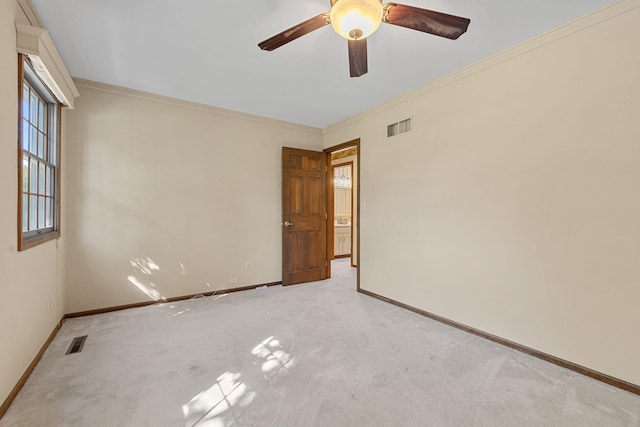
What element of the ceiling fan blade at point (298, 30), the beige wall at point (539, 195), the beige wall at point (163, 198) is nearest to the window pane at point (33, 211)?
the beige wall at point (163, 198)

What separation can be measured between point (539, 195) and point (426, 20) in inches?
66.6

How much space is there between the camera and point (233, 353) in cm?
231

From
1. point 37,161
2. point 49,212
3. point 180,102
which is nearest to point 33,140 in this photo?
point 37,161

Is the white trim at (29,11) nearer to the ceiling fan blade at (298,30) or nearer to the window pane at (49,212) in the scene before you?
the window pane at (49,212)

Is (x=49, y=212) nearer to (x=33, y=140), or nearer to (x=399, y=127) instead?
(x=33, y=140)

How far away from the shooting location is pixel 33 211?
2.31 meters

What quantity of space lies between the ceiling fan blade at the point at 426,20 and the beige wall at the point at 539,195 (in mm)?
1186

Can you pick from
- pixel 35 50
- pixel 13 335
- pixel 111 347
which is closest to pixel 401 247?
pixel 111 347

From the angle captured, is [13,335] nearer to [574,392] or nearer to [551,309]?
[574,392]

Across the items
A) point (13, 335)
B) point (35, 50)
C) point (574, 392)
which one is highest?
point (35, 50)

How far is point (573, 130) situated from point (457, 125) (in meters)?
0.95

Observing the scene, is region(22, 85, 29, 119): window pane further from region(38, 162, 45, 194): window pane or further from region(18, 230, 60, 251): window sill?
region(18, 230, 60, 251): window sill

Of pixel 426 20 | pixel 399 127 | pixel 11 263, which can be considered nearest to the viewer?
pixel 426 20

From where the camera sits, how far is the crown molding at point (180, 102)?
10.1 feet
